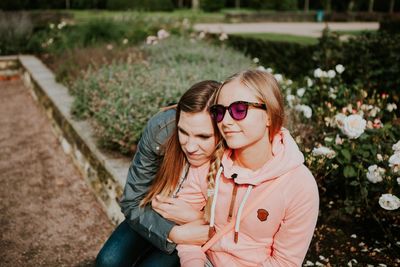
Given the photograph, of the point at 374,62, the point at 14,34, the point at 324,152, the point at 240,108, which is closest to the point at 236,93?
the point at 240,108

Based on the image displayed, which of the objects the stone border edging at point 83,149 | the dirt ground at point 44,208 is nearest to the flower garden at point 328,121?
the stone border edging at point 83,149

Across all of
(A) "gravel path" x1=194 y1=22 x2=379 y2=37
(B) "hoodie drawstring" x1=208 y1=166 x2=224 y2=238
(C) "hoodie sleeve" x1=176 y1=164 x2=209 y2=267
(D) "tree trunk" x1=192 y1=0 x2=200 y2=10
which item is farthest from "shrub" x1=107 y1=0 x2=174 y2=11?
(B) "hoodie drawstring" x1=208 y1=166 x2=224 y2=238

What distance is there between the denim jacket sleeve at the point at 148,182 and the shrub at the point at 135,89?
1.65 metres

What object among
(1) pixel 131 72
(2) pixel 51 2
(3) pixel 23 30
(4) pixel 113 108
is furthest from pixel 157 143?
(2) pixel 51 2

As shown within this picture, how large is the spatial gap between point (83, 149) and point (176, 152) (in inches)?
96.6

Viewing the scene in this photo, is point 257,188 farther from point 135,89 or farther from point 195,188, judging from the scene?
point 135,89

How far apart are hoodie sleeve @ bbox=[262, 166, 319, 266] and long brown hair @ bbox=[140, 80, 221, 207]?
505 mm

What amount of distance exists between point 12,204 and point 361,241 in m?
2.98

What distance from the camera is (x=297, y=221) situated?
5.78 ft

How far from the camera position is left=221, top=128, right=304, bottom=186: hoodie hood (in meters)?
1.82

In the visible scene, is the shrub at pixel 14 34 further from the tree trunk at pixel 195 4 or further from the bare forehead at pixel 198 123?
the tree trunk at pixel 195 4

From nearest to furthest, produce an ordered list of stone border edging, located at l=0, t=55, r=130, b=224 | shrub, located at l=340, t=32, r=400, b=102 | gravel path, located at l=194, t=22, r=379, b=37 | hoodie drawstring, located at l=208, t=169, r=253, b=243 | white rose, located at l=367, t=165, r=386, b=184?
hoodie drawstring, located at l=208, t=169, r=253, b=243 → white rose, located at l=367, t=165, r=386, b=184 → stone border edging, located at l=0, t=55, r=130, b=224 → shrub, located at l=340, t=32, r=400, b=102 → gravel path, located at l=194, t=22, r=379, b=37

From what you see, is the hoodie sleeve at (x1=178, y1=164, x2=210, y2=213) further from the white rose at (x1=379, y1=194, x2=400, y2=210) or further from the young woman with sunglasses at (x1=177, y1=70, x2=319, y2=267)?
the white rose at (x1=379, y1=194, x2=400, y2=210)

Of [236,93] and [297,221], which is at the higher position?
[236,93]
